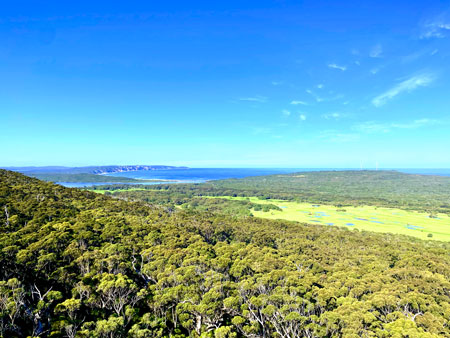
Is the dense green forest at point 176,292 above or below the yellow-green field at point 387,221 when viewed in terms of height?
above

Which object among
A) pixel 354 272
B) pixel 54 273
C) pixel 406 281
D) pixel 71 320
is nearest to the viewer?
pixel 71 320

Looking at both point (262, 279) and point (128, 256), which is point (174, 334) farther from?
point (128, 256)

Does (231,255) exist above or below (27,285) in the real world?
below

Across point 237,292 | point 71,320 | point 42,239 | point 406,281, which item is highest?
point 42,239

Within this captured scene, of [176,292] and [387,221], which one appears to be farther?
[387,221]

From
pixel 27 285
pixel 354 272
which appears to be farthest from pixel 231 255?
pixel 27 285

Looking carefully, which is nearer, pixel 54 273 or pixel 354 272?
pixel 54 273

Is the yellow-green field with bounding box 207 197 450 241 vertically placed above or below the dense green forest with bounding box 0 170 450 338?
below

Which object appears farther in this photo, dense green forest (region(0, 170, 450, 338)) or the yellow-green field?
the yellow-green field

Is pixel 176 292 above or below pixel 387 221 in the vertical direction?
above

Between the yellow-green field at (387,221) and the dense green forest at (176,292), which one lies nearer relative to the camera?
the dense green forest at (176,292)

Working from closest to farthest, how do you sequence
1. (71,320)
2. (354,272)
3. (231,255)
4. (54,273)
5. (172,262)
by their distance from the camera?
1. (71,320)
2. (54,273)
3. (172,262)
4. (354,272)
5. (231,255)
